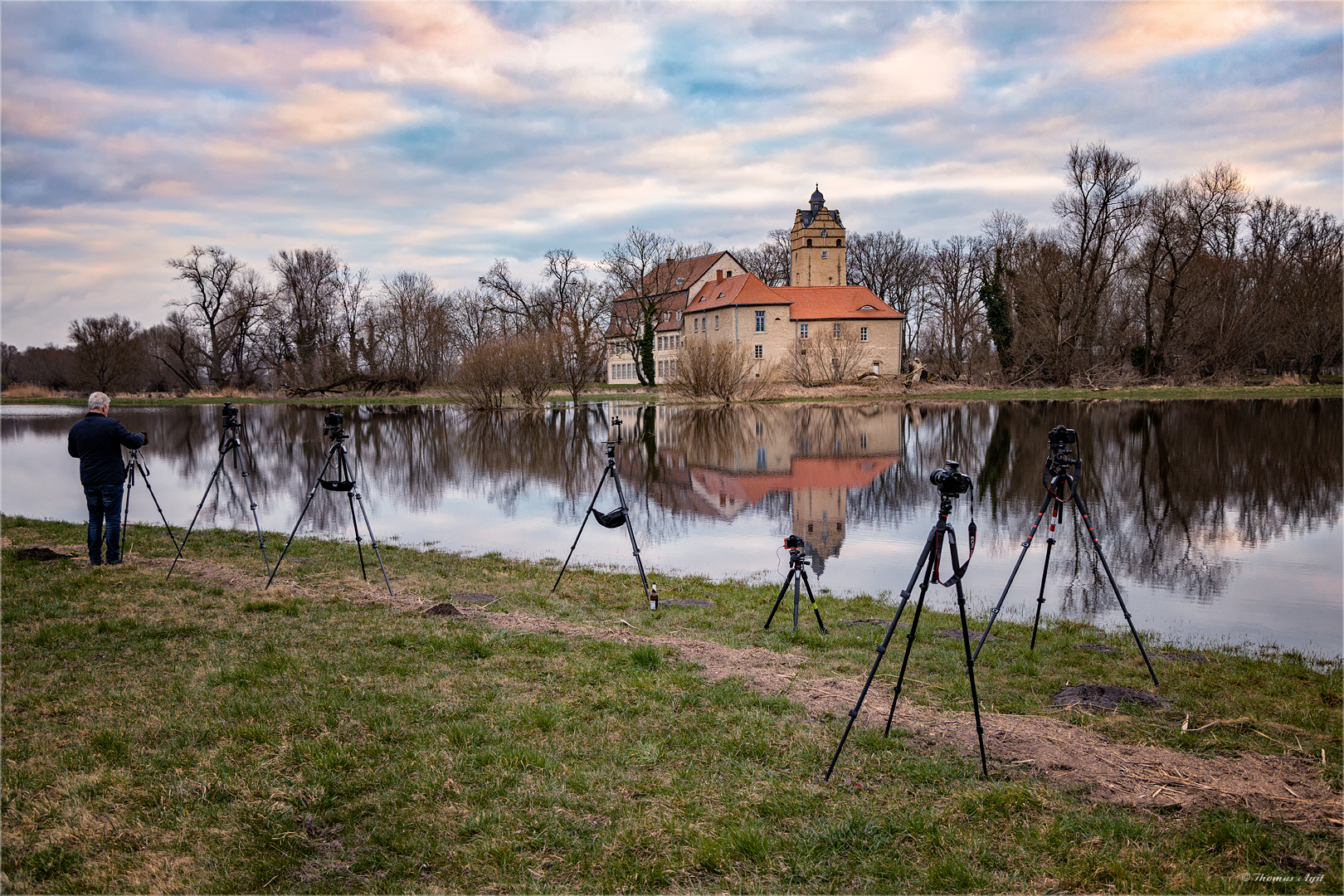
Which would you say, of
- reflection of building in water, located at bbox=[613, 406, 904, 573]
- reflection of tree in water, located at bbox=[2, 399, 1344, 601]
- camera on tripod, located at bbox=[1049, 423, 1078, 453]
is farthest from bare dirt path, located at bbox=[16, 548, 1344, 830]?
reflection of building in water, located at bbox=[613, 406, 904, 573]

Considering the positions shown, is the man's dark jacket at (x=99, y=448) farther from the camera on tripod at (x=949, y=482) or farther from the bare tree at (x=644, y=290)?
the bare tree at (x=644, y=290)

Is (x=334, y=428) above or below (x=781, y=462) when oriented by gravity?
above

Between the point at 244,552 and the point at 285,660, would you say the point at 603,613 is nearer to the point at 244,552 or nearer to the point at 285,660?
the point at 285,660

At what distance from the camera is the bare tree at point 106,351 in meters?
66.7

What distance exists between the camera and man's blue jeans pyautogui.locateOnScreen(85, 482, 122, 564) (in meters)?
10.3

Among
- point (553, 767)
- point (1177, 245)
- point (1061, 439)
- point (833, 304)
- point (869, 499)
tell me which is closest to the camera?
point (553, 767)

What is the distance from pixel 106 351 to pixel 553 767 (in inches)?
3037

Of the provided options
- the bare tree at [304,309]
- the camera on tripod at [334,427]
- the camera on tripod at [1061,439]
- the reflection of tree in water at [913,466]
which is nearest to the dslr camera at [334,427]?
the camera on tripod at [334,427]

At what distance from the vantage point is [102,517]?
10406 millimetres

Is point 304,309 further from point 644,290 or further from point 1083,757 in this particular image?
point 1083,757

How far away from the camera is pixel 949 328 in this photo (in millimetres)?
69562

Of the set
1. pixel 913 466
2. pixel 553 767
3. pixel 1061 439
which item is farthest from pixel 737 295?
pixel 553 767

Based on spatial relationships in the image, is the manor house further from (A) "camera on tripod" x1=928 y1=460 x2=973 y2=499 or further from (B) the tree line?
(A) "camera on tripod" x1=928 y1=460 x2=973 y2=499

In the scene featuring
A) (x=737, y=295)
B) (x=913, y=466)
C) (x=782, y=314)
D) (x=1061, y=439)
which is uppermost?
(x=737, y=295)
